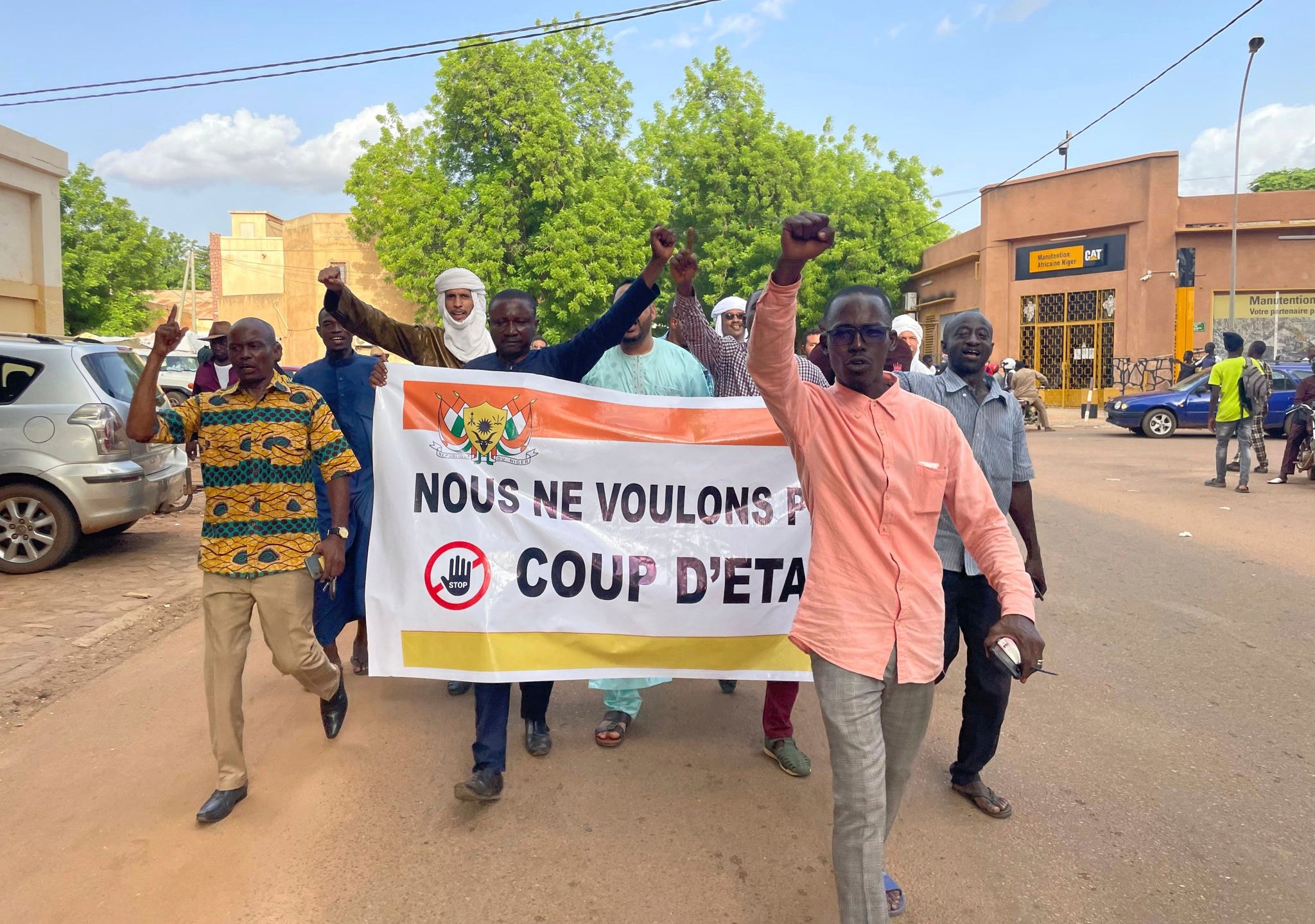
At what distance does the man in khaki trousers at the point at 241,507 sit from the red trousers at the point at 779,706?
6.40ft

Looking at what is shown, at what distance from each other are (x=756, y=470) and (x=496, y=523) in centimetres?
113

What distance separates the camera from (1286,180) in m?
50.9

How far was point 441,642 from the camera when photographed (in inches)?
150

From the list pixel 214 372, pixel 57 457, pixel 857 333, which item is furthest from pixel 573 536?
pixel 214 372

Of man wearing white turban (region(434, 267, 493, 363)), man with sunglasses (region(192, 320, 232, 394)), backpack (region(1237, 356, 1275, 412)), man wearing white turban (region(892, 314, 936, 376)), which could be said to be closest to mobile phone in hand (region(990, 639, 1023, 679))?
man wearing white turban (region(434, 267, 493, 363))

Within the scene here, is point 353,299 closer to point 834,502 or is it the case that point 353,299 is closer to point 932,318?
point 834,502

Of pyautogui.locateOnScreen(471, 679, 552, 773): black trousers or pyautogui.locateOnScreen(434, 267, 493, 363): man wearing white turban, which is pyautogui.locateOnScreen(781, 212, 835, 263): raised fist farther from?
pyautogui.locateOnScreen(434, 267, 493, 363): man wearing white turban

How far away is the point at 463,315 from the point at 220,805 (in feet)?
8.55

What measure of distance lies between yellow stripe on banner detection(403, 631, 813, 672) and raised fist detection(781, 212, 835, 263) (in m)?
2.01

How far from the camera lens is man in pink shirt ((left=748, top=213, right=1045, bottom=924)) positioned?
238 cm

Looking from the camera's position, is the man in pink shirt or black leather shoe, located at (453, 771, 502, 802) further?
black leather shoe, located at (453, 771, 502, 802)

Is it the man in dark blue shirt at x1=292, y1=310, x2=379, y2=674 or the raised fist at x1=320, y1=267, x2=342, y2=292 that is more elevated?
the raised fist at x1=320, y1=267, x2=342, y2=292

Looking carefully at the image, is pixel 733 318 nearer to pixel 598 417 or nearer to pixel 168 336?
pixel 598 417

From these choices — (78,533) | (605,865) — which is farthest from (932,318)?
(605,865)
